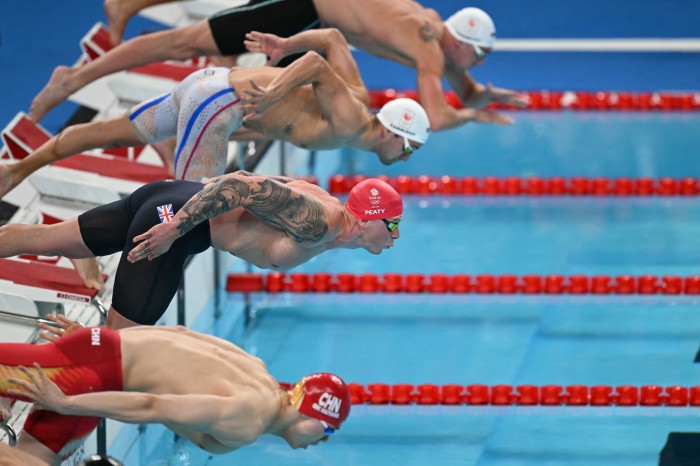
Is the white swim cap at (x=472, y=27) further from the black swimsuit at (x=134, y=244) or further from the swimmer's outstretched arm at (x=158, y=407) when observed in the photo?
the swimmer's outstretched arm at (x=158, y=407)

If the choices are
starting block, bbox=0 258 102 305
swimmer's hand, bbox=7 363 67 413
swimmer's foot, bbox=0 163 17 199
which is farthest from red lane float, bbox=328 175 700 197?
swimmer's hand, bbox=7 363 67 413

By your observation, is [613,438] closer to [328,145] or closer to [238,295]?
[328,145]

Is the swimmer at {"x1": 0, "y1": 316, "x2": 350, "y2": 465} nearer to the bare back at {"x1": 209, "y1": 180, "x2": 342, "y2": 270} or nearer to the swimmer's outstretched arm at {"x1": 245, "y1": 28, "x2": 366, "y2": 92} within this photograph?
the bare back at {"x1": 209, "y1": 180, "x2": 342, "y2": 270}

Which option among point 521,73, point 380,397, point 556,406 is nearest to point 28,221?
point 380,397

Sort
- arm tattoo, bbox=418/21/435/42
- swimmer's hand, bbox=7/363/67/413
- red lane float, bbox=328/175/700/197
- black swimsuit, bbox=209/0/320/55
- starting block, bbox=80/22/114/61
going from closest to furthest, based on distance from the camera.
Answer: swimmer's hand, bbox=7/363/67/413 < black swimsuit, bbox=209/0/320/55 < arm tattoo, bbox=418/21/435/42 < starting block, bbox=80/22/114/61 < red lane float, bbox=328/175/700/197

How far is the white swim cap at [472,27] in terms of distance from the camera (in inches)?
272

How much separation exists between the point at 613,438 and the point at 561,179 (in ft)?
10.9

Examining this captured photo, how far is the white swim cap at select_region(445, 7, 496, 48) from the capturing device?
22.7ft

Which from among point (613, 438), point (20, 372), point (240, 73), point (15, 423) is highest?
point (240, 73)

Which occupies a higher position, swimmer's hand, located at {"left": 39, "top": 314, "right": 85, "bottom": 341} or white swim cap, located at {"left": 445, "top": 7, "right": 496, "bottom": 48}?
white swim cap, located at {"left": 445, "top": 7, "right": 496, "bottom": 48}

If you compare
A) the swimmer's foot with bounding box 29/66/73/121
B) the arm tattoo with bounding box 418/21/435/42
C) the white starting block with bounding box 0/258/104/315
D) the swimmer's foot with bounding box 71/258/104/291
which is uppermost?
the arm tattoo with bounding box 418/21/435/42

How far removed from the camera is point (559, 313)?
7172 millimetres

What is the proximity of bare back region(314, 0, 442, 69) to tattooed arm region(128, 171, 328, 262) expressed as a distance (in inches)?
81.8

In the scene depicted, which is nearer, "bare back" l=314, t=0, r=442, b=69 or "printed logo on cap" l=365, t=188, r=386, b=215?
"printed logo on cap" l=365, t=188, r=386, b=215
